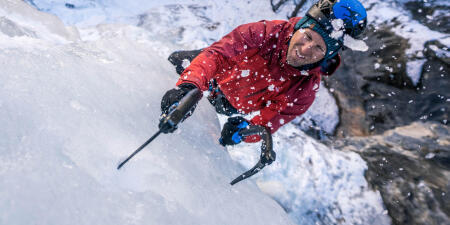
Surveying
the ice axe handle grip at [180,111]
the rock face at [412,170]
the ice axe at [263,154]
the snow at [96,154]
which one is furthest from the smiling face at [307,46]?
the rock face at [412,170]

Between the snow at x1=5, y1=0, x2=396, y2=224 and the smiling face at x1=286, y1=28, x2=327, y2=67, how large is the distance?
0.97 metres

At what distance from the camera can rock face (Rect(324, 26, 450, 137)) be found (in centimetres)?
246

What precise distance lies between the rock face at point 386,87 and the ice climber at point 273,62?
58.5 inches

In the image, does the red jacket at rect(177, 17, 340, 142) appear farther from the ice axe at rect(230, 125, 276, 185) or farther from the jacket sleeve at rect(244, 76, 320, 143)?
the ice axe at rect(230, 125, 276, 185)

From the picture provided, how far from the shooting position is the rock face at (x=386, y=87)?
2.46 meters

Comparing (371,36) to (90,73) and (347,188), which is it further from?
(90,73)

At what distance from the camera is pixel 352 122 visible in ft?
10.2

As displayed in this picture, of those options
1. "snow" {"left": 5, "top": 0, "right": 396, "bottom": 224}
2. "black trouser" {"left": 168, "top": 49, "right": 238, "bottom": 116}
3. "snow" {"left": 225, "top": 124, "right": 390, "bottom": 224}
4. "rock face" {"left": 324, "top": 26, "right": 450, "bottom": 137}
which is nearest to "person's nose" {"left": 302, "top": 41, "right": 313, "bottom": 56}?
"black trouser" {"left": 168, "top": 49, "right": 238, "bottom": 116}

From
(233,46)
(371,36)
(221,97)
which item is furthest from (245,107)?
(371,36)

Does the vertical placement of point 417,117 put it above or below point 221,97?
below

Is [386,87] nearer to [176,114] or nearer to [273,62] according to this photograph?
[273,62]

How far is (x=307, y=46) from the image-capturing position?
1.50 meters

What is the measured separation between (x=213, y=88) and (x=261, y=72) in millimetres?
594

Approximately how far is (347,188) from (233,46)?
72.9 inches
